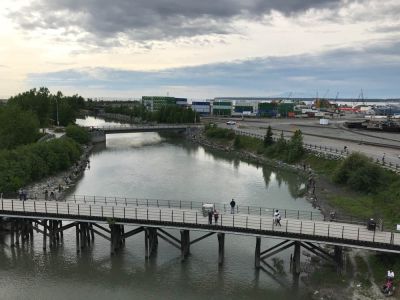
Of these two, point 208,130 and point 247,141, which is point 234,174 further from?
Answer: point 208,130

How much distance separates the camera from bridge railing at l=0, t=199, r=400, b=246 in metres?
24.4

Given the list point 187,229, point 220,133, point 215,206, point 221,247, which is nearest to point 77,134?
point 220,133

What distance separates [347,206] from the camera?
128ft

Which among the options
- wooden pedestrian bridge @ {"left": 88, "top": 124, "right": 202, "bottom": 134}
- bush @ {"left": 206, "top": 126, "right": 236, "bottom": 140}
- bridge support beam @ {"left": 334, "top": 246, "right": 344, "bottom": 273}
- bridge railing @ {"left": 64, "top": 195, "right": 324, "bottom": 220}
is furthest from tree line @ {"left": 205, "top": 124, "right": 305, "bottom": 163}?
bridge support beam @ {"left": 334, "top": 246, "right": 344, "bottom": 273}

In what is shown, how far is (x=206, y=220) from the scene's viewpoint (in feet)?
89.3

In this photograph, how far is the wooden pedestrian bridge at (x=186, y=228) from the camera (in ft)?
80.6

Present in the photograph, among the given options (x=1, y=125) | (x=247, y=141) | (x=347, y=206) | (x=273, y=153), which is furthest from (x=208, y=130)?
(x=347, y=206)

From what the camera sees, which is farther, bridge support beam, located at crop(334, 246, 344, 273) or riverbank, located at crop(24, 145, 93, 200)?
riverbank, located at crop(24, 145, 93, 200)

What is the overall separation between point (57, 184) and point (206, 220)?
91.1ft

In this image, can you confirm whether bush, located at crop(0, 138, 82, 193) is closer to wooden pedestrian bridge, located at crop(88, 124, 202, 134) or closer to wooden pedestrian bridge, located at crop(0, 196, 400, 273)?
wooden pedestrian bridge, located at crop(0, 196, 400, 273)

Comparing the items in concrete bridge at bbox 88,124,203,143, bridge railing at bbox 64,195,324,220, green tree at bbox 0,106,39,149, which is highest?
green tree at bbox 0,106,39,149

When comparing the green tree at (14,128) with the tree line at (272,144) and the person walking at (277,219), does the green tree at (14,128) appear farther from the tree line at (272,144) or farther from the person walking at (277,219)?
the person walking at (277,219)

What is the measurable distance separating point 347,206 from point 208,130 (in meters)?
70.4

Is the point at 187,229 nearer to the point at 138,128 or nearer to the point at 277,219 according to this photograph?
the point at 277,219
